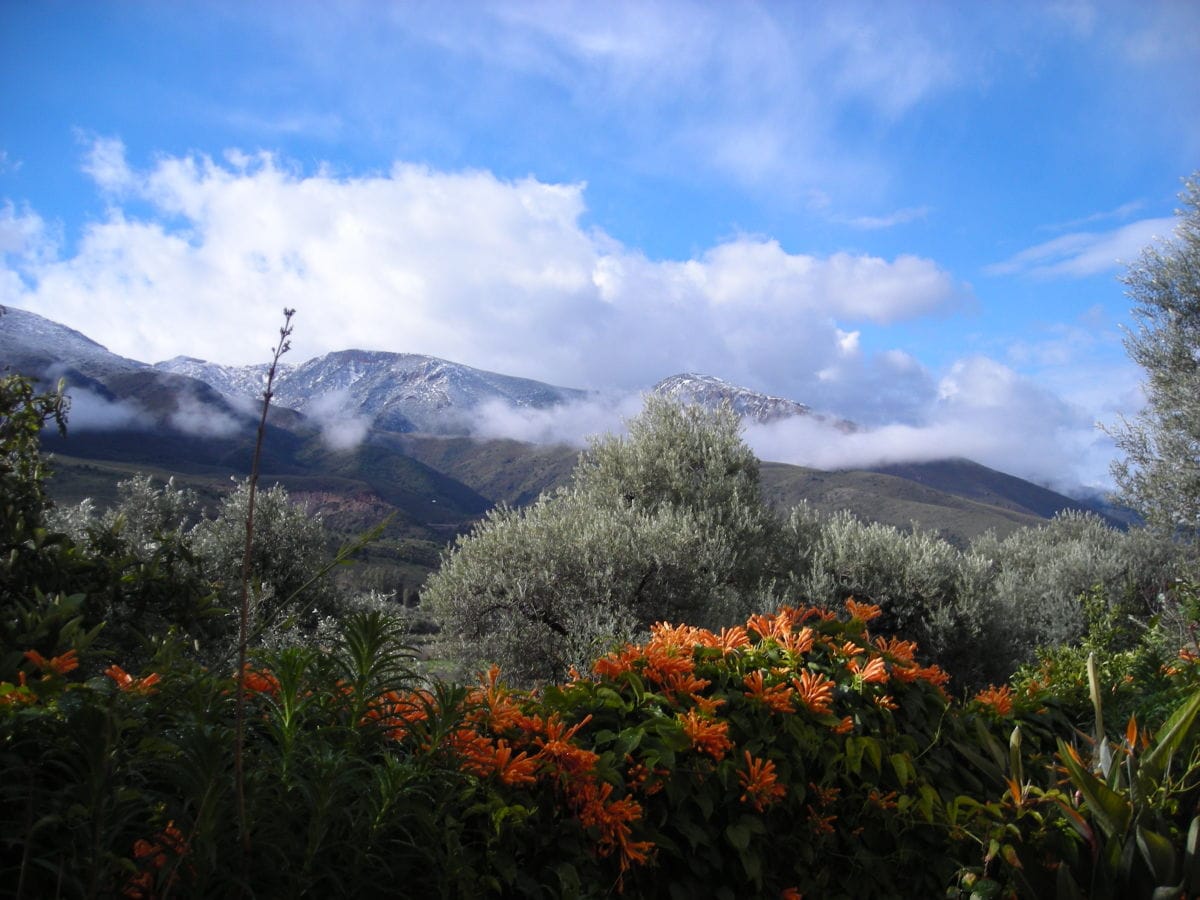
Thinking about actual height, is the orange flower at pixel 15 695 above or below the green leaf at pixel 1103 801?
above

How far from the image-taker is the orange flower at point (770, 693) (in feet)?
8.21

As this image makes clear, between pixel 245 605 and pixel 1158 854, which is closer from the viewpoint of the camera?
pixel 245 605

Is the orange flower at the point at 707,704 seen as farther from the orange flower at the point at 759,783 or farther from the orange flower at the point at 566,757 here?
the orange flower at the point at 566,757

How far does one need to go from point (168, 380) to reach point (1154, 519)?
19810 centimetres

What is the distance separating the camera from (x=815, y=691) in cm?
260

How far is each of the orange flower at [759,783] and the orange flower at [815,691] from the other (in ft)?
0.84

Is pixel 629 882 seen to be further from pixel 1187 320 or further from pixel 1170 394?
pixel 1187 320

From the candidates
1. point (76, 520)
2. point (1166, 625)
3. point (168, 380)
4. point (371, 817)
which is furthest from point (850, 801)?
point (168, 380)

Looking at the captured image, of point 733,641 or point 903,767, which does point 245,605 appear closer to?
point 733,641

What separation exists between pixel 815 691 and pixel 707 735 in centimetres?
51

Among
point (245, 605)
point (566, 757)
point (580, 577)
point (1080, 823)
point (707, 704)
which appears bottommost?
point (580, 577)

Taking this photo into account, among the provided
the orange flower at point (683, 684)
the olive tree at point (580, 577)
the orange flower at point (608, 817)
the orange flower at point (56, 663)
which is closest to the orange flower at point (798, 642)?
the orange flower at point (683, 684)

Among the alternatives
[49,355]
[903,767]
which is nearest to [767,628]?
[903,767]

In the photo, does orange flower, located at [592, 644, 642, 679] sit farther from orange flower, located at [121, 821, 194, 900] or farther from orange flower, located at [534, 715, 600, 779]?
orange flower, located at [121, 821, 194, 900]
